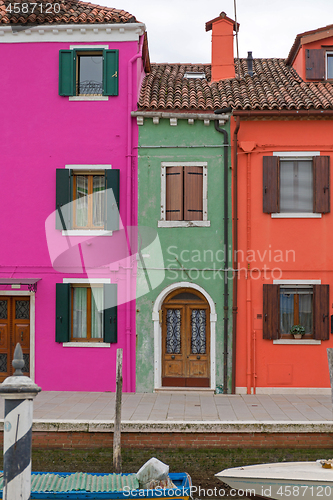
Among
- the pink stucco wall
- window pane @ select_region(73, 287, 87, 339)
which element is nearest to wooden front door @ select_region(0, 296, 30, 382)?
the pink stucco wall

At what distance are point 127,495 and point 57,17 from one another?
447 inches

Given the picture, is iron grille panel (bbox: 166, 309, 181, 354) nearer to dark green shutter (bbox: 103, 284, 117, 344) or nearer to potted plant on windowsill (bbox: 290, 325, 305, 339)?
dark green shutter (bbox: 103, 284, 117, 344)

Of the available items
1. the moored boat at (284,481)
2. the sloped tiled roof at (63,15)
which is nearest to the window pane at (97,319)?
the moored boat at (284,481)

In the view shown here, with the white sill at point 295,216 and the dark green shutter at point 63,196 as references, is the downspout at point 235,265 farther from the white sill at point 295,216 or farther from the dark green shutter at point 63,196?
the dark green shutter at point 63,196

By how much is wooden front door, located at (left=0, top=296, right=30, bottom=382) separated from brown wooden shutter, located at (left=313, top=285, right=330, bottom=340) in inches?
287

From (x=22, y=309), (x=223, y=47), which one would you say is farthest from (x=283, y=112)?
(x=22, y=309)

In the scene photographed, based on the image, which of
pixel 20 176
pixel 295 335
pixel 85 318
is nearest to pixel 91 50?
pixel 20 176

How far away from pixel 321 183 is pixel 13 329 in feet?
28.5

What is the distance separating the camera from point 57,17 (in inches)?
499

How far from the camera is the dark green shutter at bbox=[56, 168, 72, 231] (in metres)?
12.4

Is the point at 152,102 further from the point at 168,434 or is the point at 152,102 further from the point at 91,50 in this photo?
the point at 168,434

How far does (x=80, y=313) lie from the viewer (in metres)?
12.6

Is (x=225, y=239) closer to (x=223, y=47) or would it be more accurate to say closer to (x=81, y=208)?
(x=81, y=208)

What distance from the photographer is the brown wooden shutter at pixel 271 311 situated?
39.6 ft
